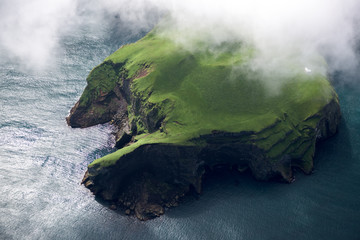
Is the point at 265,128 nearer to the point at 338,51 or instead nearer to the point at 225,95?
the point at 225,95

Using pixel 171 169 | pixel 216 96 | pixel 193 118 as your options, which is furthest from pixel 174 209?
pixel 216 96

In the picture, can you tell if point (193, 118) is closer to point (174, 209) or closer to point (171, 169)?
point (171, 169)

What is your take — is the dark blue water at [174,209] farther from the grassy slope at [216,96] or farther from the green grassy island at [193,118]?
the grassy slope at [216,96]

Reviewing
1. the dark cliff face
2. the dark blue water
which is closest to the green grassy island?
the dark cliff face

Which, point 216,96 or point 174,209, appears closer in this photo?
point 174,209

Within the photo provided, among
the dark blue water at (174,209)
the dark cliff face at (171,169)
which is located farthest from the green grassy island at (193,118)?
the dark blue water at (174,209)

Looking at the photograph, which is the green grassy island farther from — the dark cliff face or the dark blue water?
the dark blue water
